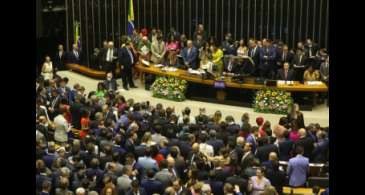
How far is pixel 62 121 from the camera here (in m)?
17.0

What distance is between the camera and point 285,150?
14977mm

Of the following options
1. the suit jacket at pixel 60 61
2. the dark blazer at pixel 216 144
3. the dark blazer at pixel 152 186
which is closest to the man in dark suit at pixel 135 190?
the dark blazer at pixel 152 186

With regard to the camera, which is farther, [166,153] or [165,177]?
[166,153]

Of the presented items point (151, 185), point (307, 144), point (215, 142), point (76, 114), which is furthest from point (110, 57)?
point (151, 185)

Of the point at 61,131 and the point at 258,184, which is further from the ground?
the point at 61,131

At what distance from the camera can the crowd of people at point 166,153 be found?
1334cm

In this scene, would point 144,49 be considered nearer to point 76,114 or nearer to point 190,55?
point 190,55

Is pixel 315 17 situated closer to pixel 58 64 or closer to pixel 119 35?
pixel 119 35

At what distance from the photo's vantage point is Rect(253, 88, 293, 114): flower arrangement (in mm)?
20359

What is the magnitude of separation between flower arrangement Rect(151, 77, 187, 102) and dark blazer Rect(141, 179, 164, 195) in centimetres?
843

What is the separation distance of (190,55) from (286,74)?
126 inches

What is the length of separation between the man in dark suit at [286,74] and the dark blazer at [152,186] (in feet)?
27.5
